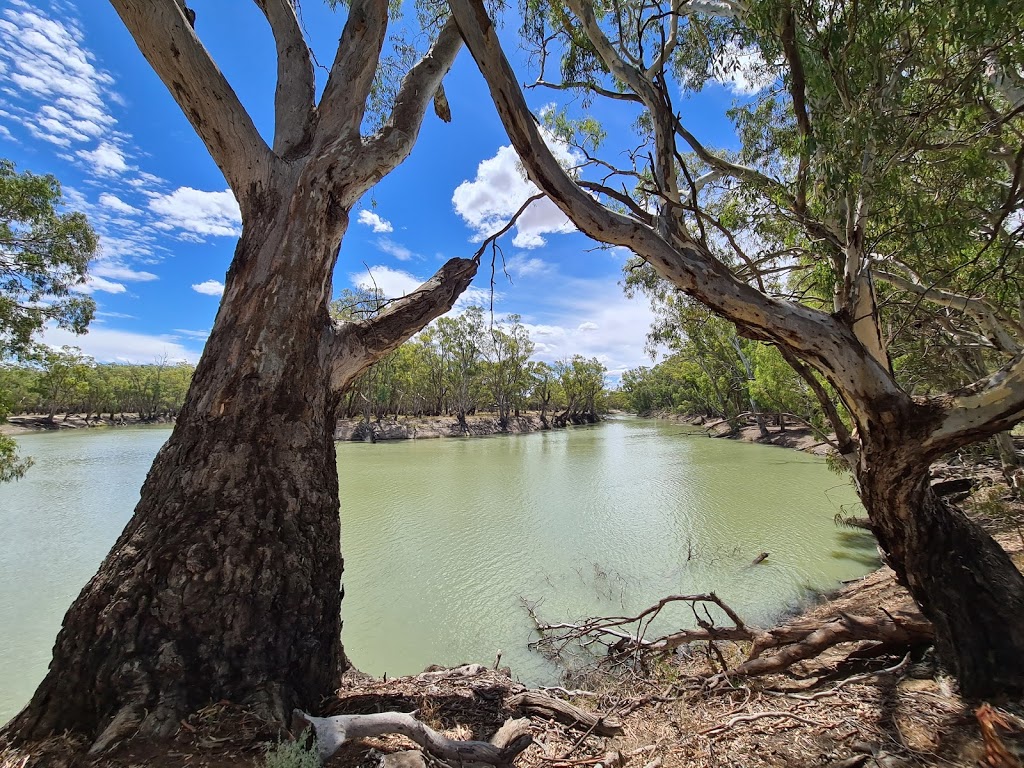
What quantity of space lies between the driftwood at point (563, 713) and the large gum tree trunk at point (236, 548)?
0.89 metres

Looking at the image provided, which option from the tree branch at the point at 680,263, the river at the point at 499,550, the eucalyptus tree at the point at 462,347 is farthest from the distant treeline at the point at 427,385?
the tree branch at the point at 680,263

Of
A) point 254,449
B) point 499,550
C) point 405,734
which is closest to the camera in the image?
point 405,734

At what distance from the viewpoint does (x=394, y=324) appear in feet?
7.70

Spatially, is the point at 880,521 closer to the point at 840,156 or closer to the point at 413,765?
the point at 840,156

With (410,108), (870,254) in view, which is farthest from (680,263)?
(410,108)

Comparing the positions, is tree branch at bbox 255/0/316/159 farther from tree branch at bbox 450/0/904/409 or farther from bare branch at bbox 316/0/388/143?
tree branch at bbox 450/0/904/409

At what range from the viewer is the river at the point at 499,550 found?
4266 mm

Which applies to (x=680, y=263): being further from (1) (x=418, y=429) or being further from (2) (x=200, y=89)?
(1) (x=418, y=429)

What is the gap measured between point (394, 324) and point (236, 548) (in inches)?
48.3

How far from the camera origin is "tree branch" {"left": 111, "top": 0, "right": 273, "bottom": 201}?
196 centimetres

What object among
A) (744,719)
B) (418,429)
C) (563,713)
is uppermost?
(744,719)

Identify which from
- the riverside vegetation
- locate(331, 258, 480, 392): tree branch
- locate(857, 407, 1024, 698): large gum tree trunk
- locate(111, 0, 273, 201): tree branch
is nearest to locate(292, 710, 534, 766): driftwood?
the riverside vegetation

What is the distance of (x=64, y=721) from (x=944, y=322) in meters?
7.30

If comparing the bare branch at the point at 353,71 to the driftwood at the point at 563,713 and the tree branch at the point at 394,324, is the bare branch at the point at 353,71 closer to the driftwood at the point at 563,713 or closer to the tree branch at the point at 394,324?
the tree branch at the point at 394,324
